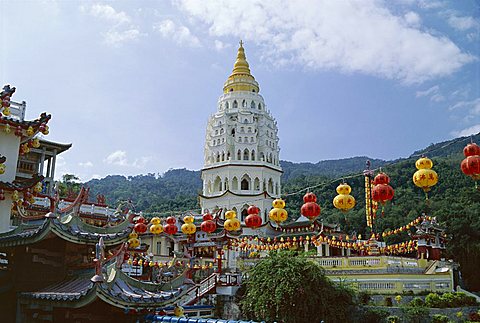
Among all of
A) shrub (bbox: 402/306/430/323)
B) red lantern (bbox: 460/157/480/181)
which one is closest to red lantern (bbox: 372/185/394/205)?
red lantern (bbox: 460/157/480/181)

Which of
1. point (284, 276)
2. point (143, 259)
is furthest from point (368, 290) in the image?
point (143, 259)

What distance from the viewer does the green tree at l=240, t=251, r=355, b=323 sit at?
2119 centimetres

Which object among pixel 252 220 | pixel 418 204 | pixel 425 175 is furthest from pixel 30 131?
pixel 418 204

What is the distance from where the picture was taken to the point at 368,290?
24281mm

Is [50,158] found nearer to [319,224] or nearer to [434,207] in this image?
[319,224]

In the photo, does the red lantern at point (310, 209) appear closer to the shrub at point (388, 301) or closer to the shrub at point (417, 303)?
the shrub at point (388, 301)

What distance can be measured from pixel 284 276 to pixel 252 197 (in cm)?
2510

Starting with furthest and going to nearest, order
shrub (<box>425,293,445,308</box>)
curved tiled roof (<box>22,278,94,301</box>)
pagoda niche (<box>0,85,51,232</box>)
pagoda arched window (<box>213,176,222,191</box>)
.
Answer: pagoda arched window (<box>213,176,222,191</box>) → shrub (<box>425,293,445,308</box>) → pagoda niche (<box>0,85,51,232</box>) → curved tiled roof (<box>22,278,94,301</box>)

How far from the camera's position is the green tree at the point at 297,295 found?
69.5ft

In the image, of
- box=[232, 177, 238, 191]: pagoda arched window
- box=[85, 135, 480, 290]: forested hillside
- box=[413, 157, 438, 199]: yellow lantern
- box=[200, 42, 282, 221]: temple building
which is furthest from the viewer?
box=[232, 177, 238, 191]: pagoda arched window

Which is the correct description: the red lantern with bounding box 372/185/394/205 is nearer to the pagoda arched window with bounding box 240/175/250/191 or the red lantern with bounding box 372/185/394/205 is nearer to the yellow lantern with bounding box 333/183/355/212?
the yellow lantern with bounding box 333/183/355/212

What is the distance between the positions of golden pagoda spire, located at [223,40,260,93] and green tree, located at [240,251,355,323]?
3172 centimetres

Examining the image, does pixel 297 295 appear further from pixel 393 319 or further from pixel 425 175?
pixel 425 175

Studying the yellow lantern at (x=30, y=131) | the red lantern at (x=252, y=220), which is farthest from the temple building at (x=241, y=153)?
the yellow lantern at (x=30, y=131)
